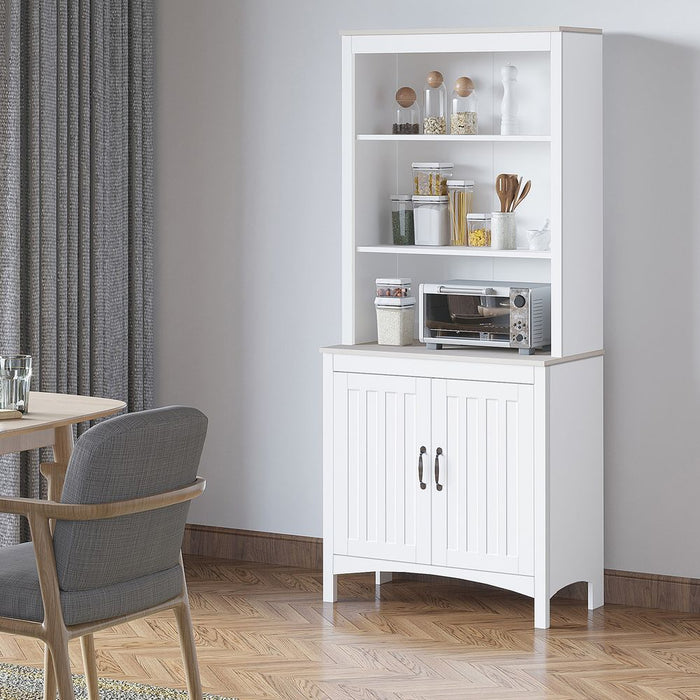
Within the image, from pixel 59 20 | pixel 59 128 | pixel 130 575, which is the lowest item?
pixel 130 575

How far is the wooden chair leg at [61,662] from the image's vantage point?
2.76 m

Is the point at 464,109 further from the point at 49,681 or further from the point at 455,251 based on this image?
the point at 49,681

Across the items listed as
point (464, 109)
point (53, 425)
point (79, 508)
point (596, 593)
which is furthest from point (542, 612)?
point (79, 508)

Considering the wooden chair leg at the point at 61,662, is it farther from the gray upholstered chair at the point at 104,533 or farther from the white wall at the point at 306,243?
the white wall at the point at 306,243

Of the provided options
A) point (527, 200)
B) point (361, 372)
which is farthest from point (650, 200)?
point (361, 372)

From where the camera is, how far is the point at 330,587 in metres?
4.52

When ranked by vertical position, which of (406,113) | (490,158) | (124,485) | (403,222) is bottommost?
(124,485)

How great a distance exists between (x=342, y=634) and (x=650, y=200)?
1769mm

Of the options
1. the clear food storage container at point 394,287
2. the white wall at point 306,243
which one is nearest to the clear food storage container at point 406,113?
the white wall at point 306,243

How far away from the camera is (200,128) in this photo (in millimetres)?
5109

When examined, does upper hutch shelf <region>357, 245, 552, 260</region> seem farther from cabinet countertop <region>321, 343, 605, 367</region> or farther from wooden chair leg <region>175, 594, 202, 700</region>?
wooden chair leg <region>175, 594, 202, 700</region>

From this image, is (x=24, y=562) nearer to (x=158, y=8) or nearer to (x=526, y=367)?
(x=526, y=367)

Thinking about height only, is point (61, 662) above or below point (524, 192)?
below

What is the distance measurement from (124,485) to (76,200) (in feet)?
7.23
